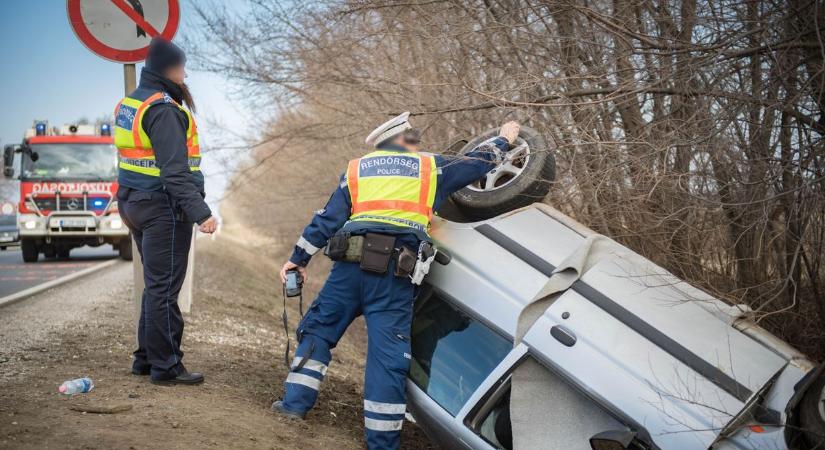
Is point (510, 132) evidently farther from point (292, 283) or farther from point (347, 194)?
point (292, 283)

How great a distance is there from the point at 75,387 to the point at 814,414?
3.71 metres

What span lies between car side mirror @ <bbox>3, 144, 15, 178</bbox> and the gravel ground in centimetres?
703

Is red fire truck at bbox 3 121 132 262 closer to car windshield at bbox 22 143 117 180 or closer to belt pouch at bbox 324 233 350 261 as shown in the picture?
car windshield at bbox 22 143 117 180

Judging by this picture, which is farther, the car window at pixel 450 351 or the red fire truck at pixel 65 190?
the red fire truck at pixel 65 190

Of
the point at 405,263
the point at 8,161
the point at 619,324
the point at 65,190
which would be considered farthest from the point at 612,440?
the point at 8,161

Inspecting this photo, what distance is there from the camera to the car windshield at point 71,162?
1620 cm

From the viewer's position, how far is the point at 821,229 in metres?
4.81

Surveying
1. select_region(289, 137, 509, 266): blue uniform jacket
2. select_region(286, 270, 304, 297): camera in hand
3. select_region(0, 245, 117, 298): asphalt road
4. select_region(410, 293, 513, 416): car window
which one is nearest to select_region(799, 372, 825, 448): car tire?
select_region(410, 293, 513, 416): car window

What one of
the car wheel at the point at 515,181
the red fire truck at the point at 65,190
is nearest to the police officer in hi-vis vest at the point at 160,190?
the car wheel at the point at 515,181

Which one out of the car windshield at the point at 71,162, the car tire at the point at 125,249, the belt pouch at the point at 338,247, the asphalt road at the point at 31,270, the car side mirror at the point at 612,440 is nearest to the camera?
the car side mirror at the point at 612,440

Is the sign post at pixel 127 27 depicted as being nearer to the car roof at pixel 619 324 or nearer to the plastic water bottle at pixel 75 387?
the plastic water bottle at pixel 75 387

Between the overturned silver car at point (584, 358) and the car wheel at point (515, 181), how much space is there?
176mm

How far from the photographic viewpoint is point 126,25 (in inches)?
196

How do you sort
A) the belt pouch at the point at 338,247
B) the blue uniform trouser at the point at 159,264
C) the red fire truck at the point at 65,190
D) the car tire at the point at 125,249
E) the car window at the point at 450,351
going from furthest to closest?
the car tire at the point at 125,249
the red fire truck at the point at 65,190
the blue uniform trouser at the point at 159,264
the belt pouch at the point at 338,247
the car window at the point at 450,351
